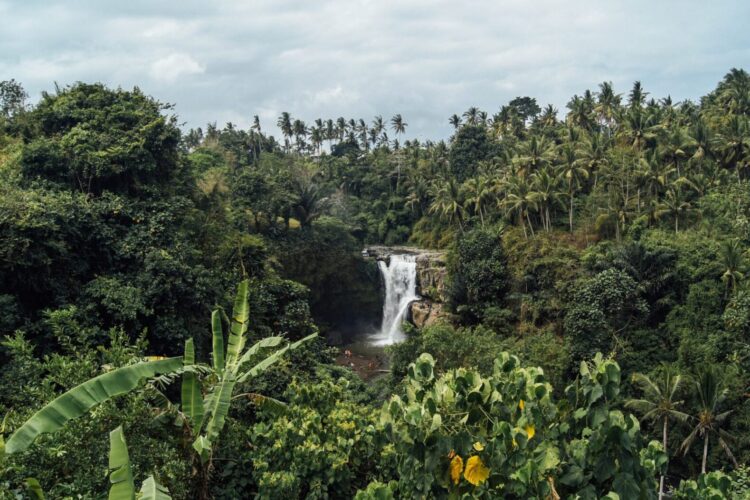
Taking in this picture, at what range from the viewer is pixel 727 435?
18578 mm

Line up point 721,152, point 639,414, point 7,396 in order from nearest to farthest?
point 7,396, point 639,414, point 721,152

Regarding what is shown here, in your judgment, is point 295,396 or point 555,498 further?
point 295,396

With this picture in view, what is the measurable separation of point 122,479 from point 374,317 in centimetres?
3325

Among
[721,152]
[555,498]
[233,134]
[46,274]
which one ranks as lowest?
[555,498]

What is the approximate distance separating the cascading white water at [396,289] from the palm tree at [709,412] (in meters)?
19.3

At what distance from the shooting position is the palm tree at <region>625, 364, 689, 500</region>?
19.3 meters

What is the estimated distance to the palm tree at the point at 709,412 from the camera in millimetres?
18797

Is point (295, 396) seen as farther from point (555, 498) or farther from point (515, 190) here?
point (515, 190)

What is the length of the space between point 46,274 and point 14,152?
849cm

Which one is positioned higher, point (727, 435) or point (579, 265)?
point (579, 265)

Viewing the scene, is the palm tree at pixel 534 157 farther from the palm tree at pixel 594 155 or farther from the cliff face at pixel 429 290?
the cliff face at pixel 429 290

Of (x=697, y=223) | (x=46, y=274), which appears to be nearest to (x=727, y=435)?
(x=697, y=223)

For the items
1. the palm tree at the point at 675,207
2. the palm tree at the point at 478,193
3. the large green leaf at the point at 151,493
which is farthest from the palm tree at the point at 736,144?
the large green leaf at the point at 151,493

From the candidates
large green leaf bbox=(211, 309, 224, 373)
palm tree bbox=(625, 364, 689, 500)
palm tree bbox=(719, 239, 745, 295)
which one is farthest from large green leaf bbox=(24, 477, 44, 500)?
palm tree bbox=(719, 239, 745, 295)
